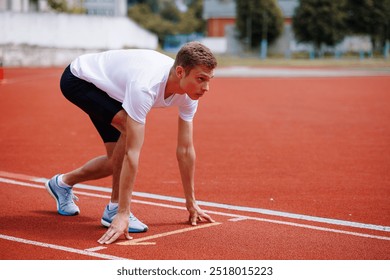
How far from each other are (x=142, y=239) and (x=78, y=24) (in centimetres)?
3725

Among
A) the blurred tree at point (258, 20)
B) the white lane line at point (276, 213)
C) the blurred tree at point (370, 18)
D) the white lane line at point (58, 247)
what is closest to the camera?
the white lane line at point (58, 247)

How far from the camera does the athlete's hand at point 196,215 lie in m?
6.68

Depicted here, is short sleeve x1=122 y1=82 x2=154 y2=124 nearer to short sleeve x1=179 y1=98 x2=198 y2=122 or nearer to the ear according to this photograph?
the ear

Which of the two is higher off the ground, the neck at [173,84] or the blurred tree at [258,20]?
the neck at [173,84]

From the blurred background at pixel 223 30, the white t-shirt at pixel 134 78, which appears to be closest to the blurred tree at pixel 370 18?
the blurred background at pixel 223 30

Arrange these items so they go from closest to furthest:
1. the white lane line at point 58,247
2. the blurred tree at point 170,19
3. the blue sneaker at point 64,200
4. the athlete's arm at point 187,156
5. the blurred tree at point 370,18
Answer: the white lane line at point 58,247, the athlete's arm at point 187,156, the blue sneaker at point 64,200, the blurred tree at point 370,18, the blurred tree at point 170,19

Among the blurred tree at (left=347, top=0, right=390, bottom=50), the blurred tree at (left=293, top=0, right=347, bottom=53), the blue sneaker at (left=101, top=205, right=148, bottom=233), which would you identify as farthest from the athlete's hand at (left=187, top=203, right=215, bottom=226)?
the blurred tree at (left=347, top=0, right=390, bottom=50)

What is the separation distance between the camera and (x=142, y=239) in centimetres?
616

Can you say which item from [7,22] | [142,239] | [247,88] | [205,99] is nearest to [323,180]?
[142,239]

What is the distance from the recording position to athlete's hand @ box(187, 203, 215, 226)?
6.68 m

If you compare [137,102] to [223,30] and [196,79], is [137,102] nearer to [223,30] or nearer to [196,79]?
[196,79]

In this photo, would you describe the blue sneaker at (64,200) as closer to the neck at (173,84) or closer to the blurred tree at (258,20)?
the neck at (173,84)

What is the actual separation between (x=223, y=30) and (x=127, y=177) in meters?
72.8

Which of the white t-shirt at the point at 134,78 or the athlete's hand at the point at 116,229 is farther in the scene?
the athlete's hand at the point at 116,229
